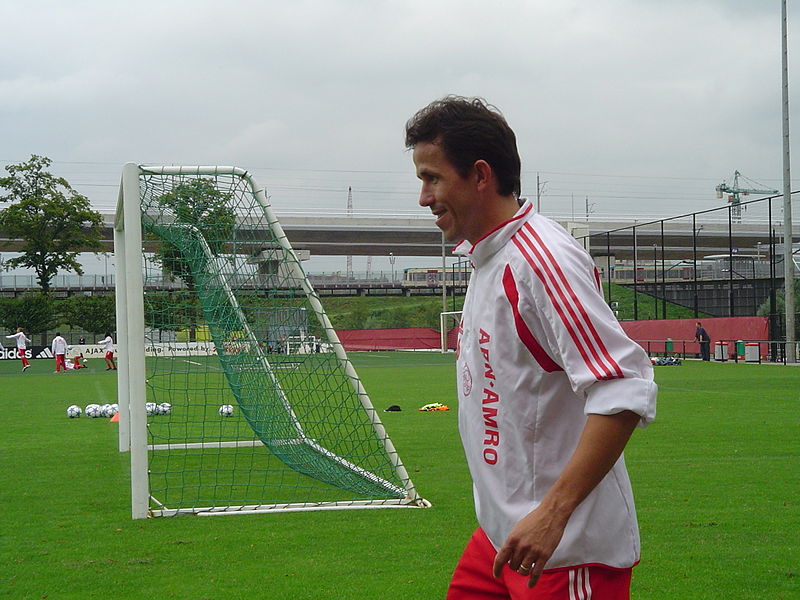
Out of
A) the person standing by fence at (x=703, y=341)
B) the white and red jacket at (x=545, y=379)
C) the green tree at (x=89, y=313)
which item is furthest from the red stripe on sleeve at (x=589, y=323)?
the green tree at (x=89, y=313)

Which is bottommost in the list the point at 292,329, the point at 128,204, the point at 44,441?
the point at 44,441

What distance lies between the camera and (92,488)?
9.61 metres

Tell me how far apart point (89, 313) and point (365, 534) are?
57506 mm

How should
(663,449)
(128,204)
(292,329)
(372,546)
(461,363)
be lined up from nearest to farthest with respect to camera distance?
(461,363) → (372,546) → (128,204) → (292,329) → (663,449)

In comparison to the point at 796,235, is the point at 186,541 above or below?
below

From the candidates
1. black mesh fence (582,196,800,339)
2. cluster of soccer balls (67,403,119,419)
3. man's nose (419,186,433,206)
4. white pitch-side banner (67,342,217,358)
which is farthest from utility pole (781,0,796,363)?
man's nose (419,186,433,206)

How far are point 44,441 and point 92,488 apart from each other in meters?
4.58

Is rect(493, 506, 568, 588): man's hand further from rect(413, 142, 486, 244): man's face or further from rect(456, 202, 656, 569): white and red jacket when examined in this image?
rect(413, 142, 486, 244): man's face

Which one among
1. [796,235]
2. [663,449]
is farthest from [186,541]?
[796,235]

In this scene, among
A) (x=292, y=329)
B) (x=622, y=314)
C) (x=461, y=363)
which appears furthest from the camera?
(x=622, y=314)

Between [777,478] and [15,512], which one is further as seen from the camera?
[777,478]

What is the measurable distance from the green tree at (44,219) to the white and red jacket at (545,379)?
58.8 meters

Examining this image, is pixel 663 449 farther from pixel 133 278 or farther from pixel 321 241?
pixel 321 241

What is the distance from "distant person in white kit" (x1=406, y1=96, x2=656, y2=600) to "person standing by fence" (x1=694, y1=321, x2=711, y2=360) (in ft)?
125
